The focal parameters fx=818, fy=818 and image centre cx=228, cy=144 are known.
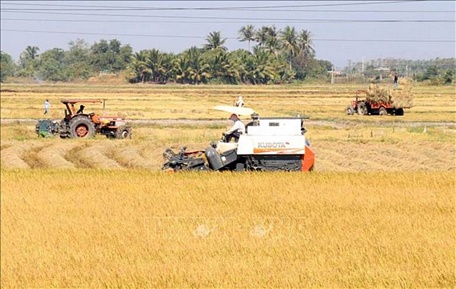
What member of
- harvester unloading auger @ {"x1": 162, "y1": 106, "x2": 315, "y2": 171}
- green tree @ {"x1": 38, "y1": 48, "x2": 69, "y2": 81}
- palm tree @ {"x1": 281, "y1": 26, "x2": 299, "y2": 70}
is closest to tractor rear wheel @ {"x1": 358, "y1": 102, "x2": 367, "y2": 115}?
Result: palm tree @ {"x1": 281, "y1": 26, "x2": 299, "y2": 70}

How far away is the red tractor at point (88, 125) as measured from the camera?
28.4 m

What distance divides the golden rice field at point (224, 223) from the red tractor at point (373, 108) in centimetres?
1975

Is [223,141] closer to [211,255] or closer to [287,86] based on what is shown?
[211,255]

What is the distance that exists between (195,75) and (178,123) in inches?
1080

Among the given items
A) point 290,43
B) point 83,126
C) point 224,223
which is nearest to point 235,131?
point 224,223

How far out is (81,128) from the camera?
28.6 m

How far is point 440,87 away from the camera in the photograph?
59812 mm

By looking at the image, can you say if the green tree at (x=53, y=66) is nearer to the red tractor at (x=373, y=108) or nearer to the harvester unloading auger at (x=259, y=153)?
the red tractor at (x=373, y=108)

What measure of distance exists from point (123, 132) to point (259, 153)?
12399mm

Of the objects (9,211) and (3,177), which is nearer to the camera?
(9,211)

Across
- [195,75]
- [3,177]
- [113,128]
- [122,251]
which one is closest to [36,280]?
[122,251]

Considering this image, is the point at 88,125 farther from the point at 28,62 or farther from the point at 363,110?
the point at 28,62

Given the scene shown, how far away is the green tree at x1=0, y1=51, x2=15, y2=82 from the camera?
110 meters

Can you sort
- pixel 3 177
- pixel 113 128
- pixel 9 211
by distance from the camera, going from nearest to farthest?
pixel 9 211
pixel 3 177
pixel 113 128
